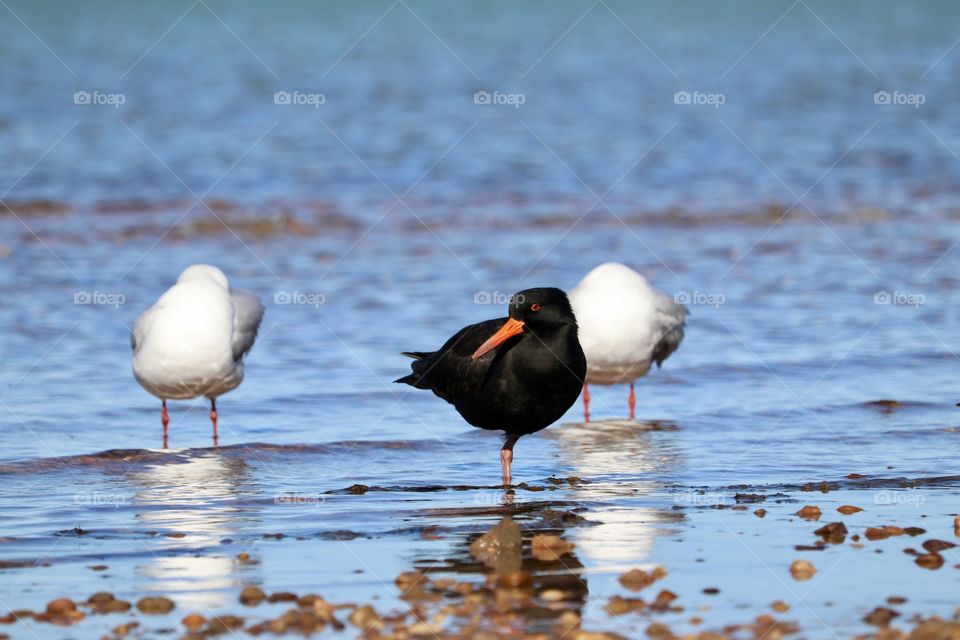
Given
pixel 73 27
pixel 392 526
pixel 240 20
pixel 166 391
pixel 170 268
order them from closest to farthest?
pixel 392 526
pixel 166 391
pixel 170 268
pixel 73 27
pixel 240 20

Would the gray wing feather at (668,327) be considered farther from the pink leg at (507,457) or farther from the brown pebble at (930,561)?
the brown pebble at (930,561)

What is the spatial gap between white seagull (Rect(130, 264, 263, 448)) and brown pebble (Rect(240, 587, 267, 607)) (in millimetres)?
3653

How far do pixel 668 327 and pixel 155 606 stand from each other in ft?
17.8

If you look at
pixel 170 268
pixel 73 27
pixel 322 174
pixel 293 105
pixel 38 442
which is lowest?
pixel 38 442

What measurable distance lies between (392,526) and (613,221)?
10508mm

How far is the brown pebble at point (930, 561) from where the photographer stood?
514 centimetres

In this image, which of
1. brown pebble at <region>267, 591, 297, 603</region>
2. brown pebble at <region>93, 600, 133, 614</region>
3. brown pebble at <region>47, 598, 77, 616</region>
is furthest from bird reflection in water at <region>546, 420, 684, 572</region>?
brown pebble at <region>47, 598, 77, 616</region>

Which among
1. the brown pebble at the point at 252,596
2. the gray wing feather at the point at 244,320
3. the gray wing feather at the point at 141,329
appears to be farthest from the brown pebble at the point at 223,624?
the gray wing feather at the point at 141,329

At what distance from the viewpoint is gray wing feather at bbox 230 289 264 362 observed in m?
8.95

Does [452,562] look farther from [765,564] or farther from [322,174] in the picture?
[322,174]

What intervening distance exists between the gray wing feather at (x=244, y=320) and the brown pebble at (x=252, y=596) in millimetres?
4099

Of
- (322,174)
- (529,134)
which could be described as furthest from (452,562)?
(529,134)

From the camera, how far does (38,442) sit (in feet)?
26.7

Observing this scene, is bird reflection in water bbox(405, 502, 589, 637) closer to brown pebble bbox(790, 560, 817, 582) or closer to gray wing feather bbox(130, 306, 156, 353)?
brown pebble bbox(790, 560, 817, 582)
